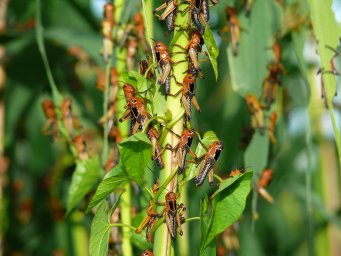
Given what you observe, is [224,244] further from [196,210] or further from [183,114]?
[183,114]

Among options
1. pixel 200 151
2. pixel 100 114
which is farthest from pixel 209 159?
pixel 100 114

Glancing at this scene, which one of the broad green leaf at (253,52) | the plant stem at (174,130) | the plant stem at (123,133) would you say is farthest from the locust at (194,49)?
the broad green leaf at (253,52)

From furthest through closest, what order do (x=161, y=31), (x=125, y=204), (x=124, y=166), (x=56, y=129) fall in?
(x=161, y=31)
(x=56, y=129)
(x=125, y=204)
(x=124, y=166)

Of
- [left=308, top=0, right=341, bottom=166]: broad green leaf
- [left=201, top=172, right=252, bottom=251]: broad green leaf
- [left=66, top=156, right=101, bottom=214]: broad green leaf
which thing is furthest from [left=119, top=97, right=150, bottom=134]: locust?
[left=66, top=156, right=101, bottom=214]: broad green leaf

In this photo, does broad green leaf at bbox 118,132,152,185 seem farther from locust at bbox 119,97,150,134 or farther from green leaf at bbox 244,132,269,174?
green leaf at bbox 244,132,269,174

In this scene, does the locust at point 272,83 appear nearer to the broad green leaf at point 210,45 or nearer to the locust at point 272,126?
the locust at point 272,126

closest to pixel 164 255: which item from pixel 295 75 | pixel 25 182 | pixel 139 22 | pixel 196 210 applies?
pixel 139 22
